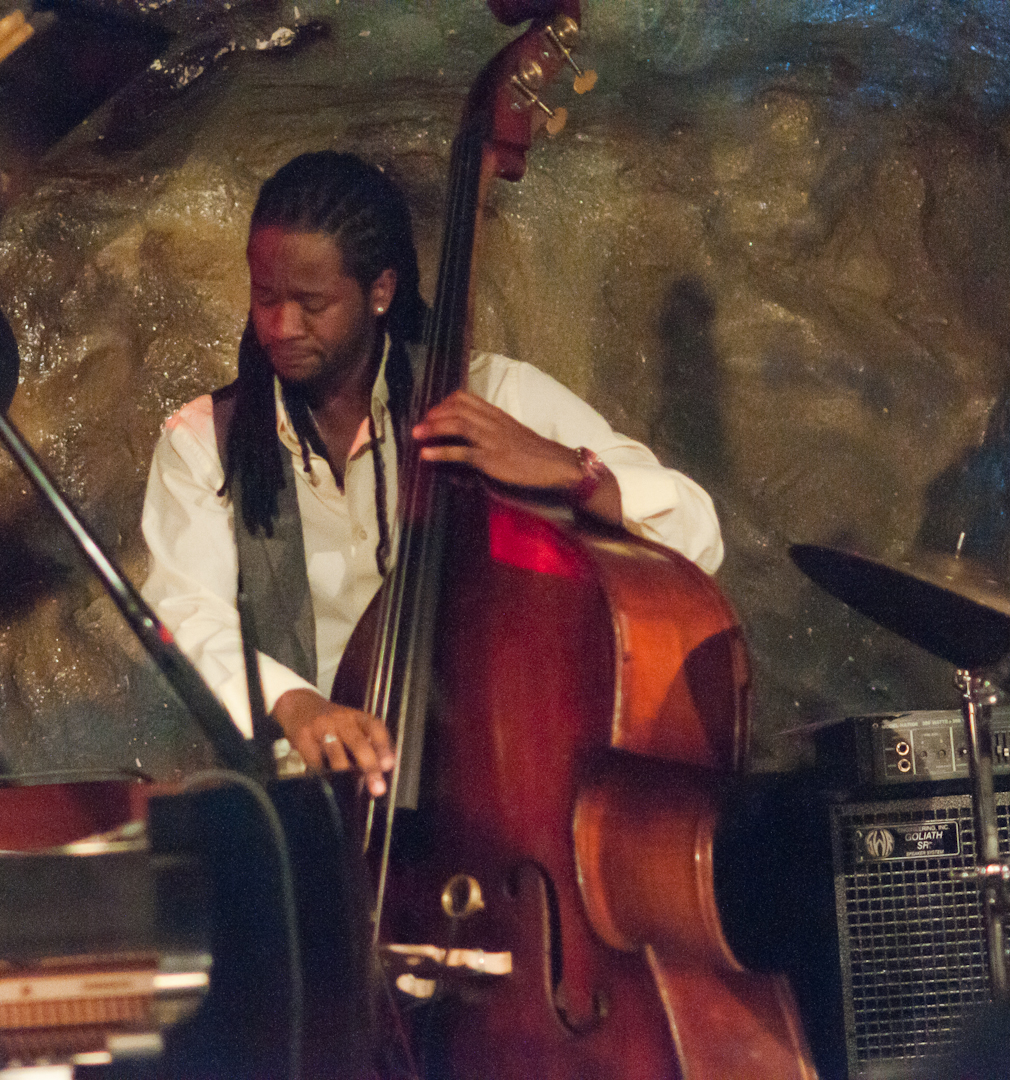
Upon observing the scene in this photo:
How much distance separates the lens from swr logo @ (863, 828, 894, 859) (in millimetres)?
1626

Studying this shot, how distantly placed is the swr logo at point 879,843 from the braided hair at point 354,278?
83 cm

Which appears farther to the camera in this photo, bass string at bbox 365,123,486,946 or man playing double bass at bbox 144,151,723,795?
man playing double bass at bbox 144,151,723,795

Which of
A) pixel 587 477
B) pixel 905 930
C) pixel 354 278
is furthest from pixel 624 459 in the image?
pixel 905 930

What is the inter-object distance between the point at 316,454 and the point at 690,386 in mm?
773

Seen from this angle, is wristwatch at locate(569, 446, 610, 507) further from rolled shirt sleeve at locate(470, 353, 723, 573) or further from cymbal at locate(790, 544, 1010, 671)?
cymbal at locate(790, 544, 1010, 671)

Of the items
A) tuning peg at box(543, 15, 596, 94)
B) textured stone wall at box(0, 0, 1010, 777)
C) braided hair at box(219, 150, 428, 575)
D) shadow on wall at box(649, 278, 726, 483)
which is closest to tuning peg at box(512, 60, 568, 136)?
tuning peg at box(543, 15, 596, 94)

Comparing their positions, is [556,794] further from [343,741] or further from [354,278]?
[354,278]

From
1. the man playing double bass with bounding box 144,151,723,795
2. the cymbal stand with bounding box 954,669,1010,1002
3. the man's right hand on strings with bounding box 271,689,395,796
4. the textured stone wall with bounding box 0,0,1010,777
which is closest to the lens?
the man's right hand on strings with bounding box 271,689,395,796

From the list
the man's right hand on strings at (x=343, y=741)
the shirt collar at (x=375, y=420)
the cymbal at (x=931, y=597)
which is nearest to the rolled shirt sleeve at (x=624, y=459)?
the shirt collar at (x=375, y=420)

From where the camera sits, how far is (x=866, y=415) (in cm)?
215

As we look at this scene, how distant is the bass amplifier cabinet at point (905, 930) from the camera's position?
1606 mm

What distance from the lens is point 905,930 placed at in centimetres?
163

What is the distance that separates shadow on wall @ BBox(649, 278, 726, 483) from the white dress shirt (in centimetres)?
36

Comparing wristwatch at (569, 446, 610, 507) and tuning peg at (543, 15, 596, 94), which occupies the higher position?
tuning peg at (543, 15, 596, 94)
